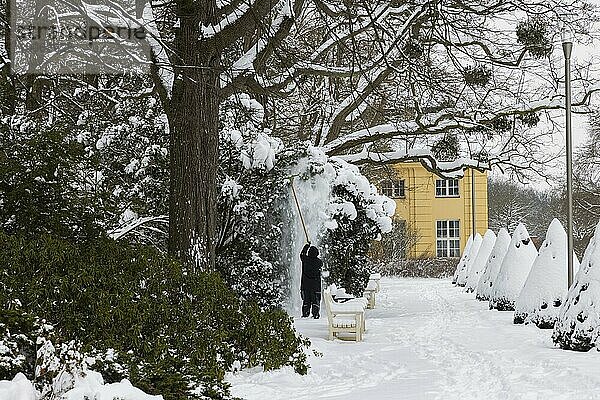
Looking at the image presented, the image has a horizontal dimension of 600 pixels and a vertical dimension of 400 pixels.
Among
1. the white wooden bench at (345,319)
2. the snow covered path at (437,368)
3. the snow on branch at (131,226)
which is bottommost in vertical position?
the snow covered path at (437,368)

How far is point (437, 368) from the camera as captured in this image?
8.88m

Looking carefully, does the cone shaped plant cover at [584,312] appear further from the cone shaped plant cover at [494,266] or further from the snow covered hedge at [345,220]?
the cone shaped plant cover at [494,266]

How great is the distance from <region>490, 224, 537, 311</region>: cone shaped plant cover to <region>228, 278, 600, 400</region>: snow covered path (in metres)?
3.04

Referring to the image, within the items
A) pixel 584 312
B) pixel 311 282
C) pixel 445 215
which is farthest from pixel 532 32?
pixel 445 215

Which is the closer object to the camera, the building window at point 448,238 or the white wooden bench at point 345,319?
the white wooden bench at point 345,319

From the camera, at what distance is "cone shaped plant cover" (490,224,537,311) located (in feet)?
56.2

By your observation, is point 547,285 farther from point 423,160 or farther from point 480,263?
point 480,263

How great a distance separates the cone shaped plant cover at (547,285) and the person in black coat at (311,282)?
3.86 meters

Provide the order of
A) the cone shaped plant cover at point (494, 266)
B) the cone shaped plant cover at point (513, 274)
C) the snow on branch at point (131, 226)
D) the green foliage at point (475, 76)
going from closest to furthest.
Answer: the green foliage at point (475, 76), the snow on branch at point (131, 226), the cone shaped plant cover at point (513, 274), the cone shaped plant cover at point (494, 266)

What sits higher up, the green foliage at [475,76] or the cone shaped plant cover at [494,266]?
the green foliage at [475,76]

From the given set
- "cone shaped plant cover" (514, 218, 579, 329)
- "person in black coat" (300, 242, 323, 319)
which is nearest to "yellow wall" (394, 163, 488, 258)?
"person in black coat" (300, 242, 323, 319)

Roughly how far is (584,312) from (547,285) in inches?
132

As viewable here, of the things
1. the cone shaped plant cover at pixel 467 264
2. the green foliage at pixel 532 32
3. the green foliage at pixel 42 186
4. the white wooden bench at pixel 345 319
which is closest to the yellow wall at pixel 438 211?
the cone shaped plant cover at pixel 467 264

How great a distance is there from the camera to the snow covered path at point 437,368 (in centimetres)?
741
